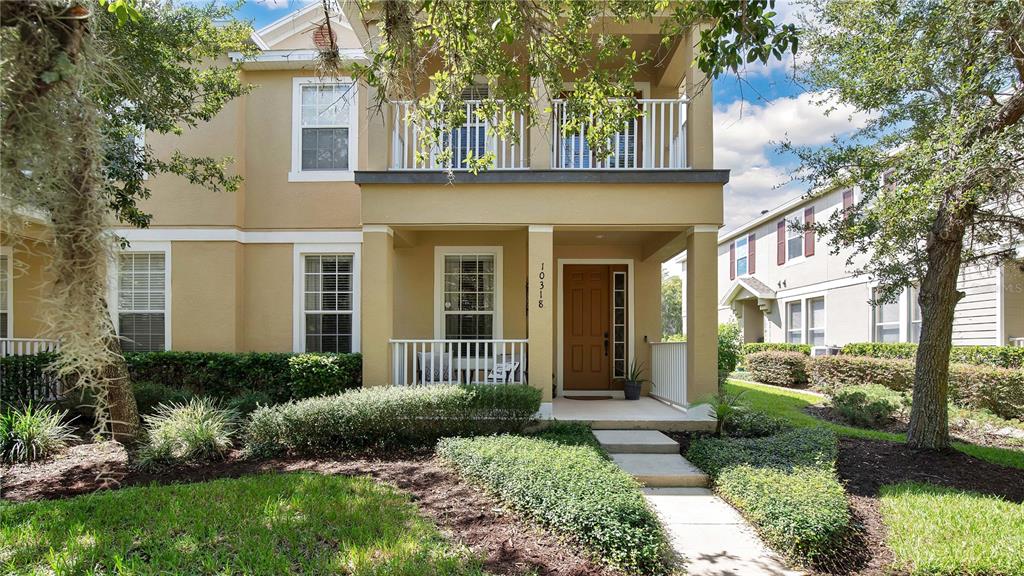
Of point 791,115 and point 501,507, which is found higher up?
point 791,115

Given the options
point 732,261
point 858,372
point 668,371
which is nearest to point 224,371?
point 668,371

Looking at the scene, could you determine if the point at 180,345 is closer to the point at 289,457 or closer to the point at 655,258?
the point at 289,457

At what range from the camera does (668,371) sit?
26.2 feet

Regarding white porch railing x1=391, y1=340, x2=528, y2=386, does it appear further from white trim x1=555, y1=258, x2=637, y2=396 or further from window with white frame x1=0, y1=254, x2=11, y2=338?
window with white frame x1=0, y1=254, x2=11, y2=338

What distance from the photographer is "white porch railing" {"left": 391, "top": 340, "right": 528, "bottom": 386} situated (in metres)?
7.10

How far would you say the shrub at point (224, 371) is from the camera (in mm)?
7816

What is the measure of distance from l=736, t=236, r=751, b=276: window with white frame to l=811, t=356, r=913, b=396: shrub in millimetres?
8984

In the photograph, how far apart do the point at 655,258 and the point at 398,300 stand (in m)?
4.55

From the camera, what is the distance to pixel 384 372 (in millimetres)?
7113

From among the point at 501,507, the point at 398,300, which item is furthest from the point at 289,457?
the point at 398,300

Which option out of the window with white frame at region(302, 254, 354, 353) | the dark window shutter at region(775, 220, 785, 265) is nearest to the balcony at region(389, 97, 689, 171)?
the window with white frame at region(302, 254, 354, 353)

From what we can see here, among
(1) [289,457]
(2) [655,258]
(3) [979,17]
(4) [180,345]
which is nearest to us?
(3) [979,17]

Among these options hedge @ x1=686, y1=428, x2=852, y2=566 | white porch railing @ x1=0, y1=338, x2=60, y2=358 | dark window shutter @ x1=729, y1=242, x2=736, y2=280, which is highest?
dark window shutter @ x1=729, y1=242, x2=736, y2=280

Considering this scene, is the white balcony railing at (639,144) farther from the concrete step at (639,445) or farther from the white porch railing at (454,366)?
the concrete step at (639,445)
